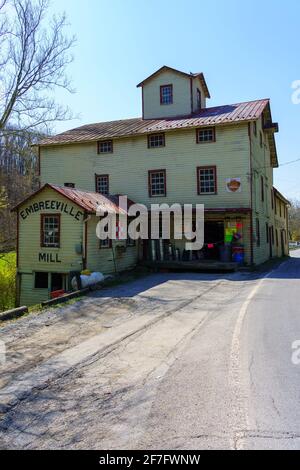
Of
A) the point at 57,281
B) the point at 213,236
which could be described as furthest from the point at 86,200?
the point at 213,236

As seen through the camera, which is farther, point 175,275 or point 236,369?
point 175,275

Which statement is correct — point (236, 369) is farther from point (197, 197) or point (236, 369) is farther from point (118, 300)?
point (197, 197)

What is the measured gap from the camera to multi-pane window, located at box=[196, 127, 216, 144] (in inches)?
845

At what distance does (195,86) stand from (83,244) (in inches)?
560

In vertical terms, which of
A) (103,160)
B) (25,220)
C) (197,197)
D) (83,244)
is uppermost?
(103,160)

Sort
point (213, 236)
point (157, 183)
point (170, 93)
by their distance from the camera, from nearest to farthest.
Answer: point (213, 236), point (157, 183), point (170, 93)

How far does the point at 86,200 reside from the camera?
699 inches

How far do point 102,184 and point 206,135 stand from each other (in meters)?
7.02

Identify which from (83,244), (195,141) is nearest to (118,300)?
(83,244)

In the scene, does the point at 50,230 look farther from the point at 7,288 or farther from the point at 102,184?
the point at 102,184

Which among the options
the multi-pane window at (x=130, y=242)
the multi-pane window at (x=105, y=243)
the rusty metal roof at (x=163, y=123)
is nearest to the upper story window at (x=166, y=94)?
the rusty metal roof at (x=163, y=123)

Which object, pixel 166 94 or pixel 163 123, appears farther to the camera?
pixel 166 94

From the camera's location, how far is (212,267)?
1908 centimetres

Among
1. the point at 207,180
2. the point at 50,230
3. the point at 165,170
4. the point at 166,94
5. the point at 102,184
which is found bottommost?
the point at 50,230
